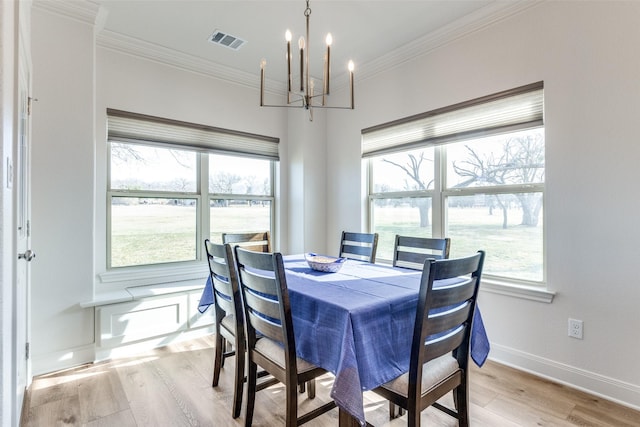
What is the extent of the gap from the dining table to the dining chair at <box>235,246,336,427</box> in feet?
0.31

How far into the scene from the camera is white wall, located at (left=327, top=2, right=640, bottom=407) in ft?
6.44

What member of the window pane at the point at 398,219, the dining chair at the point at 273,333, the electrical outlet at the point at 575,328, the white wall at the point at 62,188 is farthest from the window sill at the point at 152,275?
the electrical outlet at the point at 575,328

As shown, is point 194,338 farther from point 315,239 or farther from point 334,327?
point 334,327

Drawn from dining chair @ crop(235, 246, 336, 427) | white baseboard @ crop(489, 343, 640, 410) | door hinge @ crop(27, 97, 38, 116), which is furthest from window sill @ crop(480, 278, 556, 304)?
door hinge @ crop(27, 97, 38, 116)

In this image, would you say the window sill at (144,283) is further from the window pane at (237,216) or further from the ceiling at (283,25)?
the ceiling at (283,25)

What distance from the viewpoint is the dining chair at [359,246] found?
2.68 metres

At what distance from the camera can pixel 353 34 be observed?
9.53 feet

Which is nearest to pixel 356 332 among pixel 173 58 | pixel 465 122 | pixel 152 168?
pixel 465 122

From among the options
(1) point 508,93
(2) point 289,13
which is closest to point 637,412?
(1) point 508,93

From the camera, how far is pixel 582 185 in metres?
2.13

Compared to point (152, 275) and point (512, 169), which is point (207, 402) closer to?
point (152, 275)

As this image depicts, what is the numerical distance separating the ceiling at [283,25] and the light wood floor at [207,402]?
2.76 m

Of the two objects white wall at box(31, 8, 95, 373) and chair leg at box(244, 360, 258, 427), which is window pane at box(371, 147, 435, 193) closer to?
chair leg at box(244, 360, 258, 427)

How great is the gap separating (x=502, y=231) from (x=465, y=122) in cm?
96
